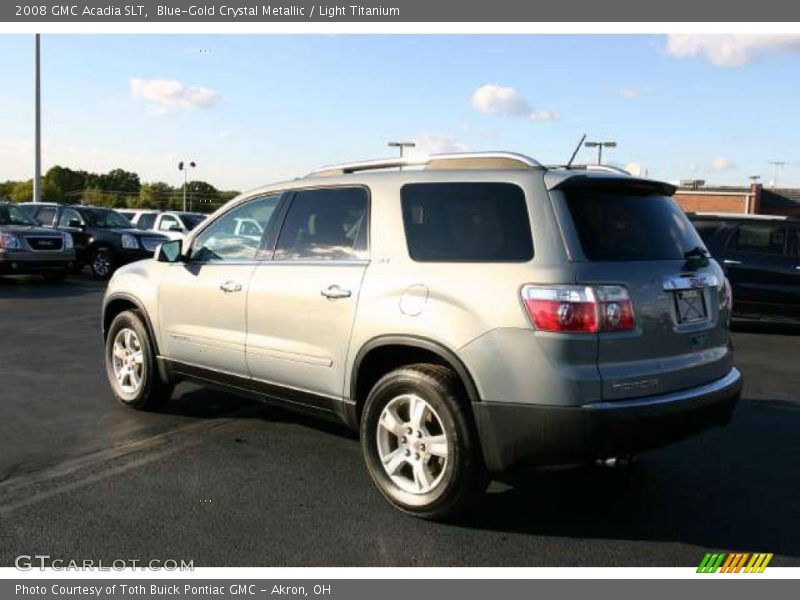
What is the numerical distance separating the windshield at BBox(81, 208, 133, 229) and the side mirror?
13897mm

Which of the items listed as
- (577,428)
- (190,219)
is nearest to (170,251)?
(577,428)

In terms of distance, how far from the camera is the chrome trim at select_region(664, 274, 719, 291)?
12.7ft

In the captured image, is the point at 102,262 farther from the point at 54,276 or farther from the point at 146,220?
the point at 146,220

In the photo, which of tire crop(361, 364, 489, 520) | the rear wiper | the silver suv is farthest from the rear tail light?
the rear wiper

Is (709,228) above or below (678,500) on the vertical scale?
above

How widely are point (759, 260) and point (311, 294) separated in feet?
30.2

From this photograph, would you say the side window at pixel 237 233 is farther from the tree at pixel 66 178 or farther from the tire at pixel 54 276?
the tree at pixel 66 178

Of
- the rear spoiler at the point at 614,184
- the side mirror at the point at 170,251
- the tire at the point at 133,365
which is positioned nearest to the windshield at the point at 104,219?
the tire at the point at 133,365

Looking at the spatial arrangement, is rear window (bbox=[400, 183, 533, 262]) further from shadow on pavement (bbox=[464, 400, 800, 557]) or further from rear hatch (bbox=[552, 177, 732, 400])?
shadow on pavement (bbox=[464, 400, 800, 557])

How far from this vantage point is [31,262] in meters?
15.8

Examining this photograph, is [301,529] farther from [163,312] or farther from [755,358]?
[755,358]

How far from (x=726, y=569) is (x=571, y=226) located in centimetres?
179

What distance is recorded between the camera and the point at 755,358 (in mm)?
9156

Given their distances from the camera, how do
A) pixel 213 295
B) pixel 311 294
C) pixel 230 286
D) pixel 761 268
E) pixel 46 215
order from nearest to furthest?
pixel 311 294 < pixel 230 286 < pixel 213 295 < pixel 761 268 < pixel 46 215
